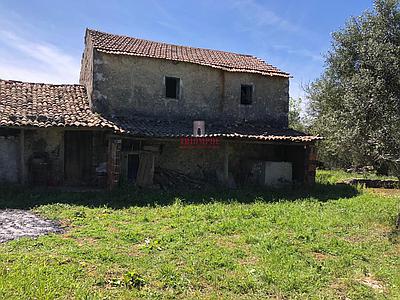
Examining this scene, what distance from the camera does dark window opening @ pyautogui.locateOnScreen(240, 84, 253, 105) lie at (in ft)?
60.3

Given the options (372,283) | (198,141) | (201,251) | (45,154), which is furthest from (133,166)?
(372,283)

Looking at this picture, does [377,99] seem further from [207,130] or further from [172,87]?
[172,87]

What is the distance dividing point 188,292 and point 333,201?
919 centimetres

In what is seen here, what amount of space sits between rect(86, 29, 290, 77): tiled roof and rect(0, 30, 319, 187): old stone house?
2.6 inches

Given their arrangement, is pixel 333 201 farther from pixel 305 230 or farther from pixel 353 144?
pixel 305 230

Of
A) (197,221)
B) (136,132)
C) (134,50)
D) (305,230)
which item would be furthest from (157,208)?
(134,50)

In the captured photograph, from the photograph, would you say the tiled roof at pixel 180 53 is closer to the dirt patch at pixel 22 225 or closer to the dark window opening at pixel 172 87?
the dark window opening at pixel 172 87

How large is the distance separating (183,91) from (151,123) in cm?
241

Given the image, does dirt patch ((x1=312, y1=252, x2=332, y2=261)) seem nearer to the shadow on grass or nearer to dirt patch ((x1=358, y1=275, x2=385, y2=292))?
dirt patch ((x1=358, y1=275, x2=385, y2=292))

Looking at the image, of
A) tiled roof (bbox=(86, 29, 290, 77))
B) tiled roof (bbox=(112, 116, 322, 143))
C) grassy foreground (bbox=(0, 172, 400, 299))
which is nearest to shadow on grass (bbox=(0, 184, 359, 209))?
grassy foreground (bbox=(0, 172, 400, 299))

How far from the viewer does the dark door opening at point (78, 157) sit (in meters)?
15.3

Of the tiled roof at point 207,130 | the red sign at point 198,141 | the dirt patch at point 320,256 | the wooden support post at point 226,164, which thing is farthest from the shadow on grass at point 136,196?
the dirt patch at point 320,256

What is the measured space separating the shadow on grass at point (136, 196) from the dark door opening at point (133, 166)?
5.57 ft

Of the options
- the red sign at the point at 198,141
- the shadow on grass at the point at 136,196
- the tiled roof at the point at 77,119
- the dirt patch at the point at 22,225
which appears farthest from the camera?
the red sign at the point at 198,141
